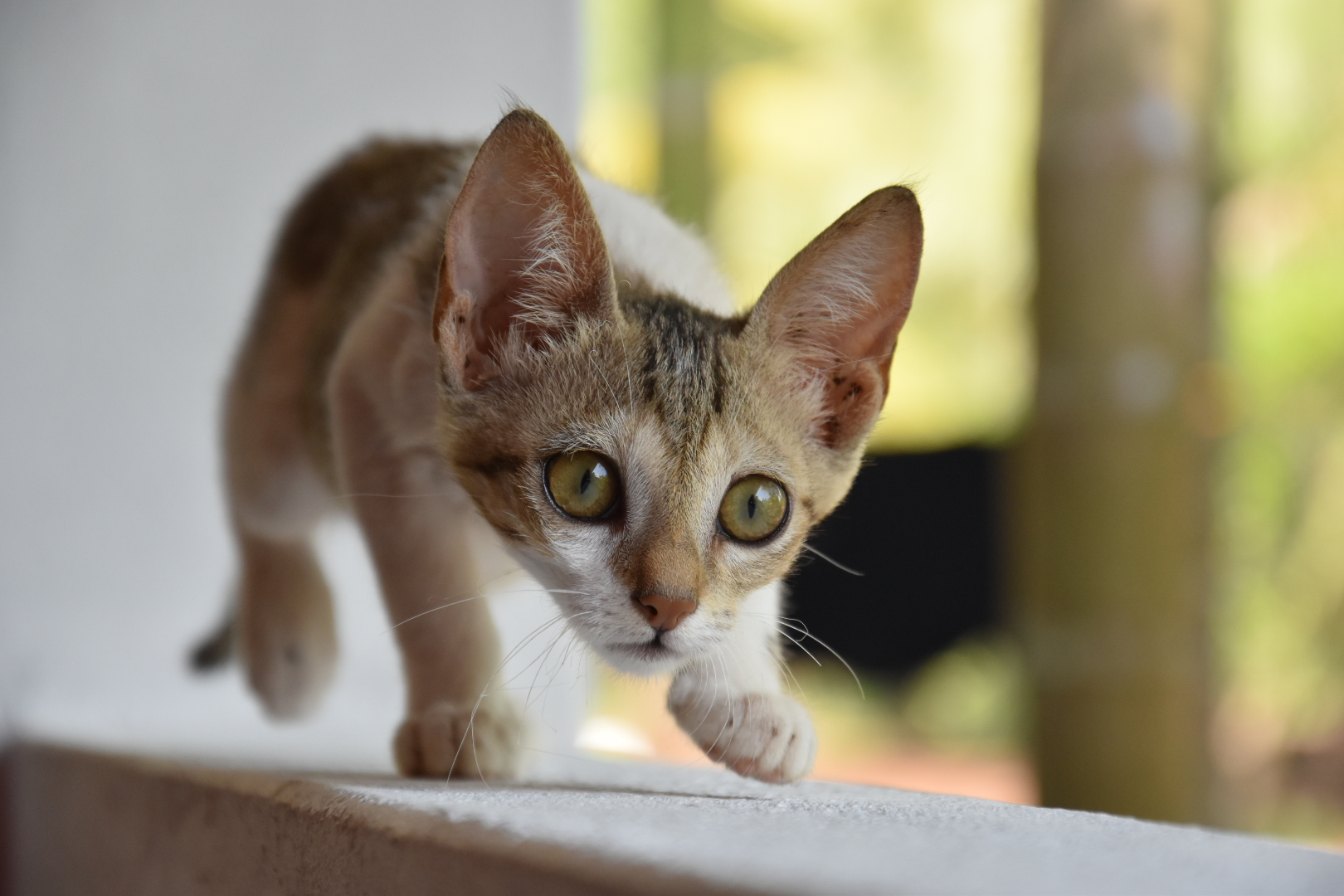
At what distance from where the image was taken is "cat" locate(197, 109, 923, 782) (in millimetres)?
952

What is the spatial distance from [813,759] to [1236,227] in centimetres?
252

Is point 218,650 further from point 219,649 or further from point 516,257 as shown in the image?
point 516,257

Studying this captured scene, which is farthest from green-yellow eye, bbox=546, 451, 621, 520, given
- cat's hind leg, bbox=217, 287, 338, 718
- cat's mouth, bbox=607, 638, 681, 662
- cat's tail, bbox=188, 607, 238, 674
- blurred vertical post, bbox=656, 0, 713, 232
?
blurred vertical post, bbox=656, 0, 713, 232

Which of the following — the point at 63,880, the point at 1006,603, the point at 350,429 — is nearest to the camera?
the point at 350,429

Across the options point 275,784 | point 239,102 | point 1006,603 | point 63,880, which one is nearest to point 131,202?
point 239,102

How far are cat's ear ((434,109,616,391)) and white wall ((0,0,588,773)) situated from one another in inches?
26.4

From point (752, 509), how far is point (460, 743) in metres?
0.34

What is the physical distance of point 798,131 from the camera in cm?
444

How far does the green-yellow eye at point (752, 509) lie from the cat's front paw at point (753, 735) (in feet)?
0.53

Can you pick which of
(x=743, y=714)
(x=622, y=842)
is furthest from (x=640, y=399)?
(x=622, y=842)

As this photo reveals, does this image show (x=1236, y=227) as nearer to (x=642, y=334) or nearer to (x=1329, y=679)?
(x=1329, y=679)

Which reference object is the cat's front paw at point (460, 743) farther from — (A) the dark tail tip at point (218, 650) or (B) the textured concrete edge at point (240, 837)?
(A) the dark tail tip at point (218, 650)

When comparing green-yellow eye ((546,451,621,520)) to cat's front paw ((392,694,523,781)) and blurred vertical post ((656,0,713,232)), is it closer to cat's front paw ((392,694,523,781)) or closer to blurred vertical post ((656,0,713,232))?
cat's front paw ((392,694,523,781))

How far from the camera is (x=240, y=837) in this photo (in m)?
0.99
